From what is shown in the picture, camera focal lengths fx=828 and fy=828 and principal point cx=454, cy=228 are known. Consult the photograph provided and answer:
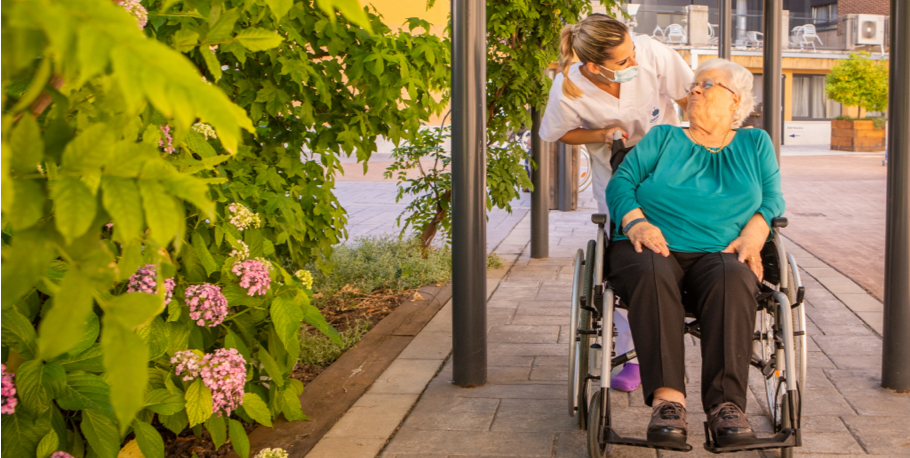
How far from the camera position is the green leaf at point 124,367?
794 mm

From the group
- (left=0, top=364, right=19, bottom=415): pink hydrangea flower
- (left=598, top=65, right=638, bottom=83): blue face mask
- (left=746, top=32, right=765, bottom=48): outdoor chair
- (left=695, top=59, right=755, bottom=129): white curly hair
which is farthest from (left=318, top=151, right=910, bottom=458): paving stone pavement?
(left=746, top=32, right=765, bottom=48): outdoor chair

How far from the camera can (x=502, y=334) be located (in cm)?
428

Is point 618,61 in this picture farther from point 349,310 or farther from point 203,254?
point 349,310

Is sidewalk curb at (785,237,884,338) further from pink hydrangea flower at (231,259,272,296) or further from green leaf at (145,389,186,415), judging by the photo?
green leaf at (145,389,186,415)

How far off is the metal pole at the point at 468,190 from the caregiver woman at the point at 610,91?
36 cm

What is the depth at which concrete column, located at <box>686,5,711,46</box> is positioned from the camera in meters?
27.4

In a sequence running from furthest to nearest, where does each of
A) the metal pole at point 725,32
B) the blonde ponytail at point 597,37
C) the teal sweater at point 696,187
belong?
the metal pole at point 725,32 < the blonde ponytail at point 597,37 < the teal sweater at point 696,187

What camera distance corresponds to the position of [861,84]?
24.4 m

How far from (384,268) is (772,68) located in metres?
2.72

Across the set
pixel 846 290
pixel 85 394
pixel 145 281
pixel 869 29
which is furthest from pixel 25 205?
pixel 869 29

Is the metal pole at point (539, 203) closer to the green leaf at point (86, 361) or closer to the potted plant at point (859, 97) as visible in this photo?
the green leaf at point (86, 361)

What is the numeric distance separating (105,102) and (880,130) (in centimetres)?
2599

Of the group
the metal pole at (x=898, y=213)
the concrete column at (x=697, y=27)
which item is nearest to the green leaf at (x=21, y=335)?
the metal pole at (x=898, y=213)

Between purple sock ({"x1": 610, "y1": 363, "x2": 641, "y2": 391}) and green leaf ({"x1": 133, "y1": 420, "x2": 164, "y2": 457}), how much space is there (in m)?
Result: 1.86
